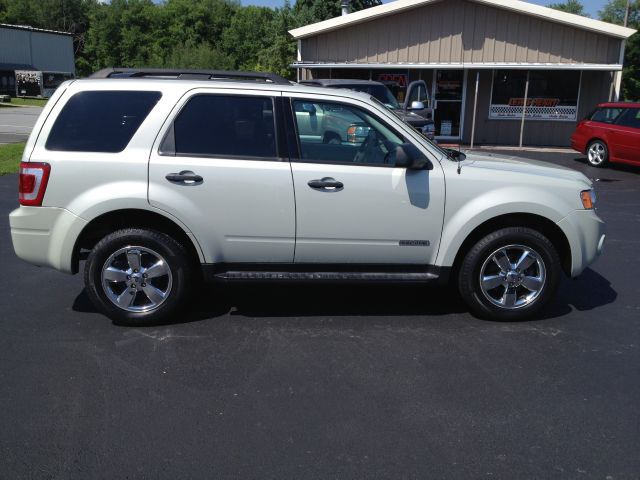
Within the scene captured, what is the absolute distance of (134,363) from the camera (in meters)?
4.36

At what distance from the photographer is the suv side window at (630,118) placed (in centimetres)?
1474

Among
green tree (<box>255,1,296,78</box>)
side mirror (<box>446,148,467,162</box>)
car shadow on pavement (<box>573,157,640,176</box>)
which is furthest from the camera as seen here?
green tree (<box>255,1,296,78</box>)

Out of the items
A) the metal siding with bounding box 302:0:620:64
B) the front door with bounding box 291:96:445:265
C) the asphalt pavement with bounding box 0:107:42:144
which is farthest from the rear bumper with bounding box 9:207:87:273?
the metal siding with bounding box 302:0:620:64

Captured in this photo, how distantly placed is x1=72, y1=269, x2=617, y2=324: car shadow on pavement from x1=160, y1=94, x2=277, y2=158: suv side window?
1.35 m

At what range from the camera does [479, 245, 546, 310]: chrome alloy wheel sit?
16.8 feet

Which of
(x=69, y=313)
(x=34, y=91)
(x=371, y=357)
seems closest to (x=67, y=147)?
(x=69, y=313)

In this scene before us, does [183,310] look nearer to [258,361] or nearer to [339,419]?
[258,361]

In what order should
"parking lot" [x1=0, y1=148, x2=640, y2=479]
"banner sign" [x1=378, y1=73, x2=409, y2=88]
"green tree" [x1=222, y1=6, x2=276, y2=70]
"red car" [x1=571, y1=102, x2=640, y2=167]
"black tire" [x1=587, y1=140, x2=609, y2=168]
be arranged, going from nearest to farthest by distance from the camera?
"parking lot" [x1=0, y1=148, x2=640, y2=479]
"red car" [x1=571, y1=102, x2=640, y2=167]
"black tire" [x1=587, y1=140, x2=609, y2=168]
"banner sign" [x1=378, y1=73, x2=409, y2=88]
"green tree" [x1=222, y1=6, x2=276, y2=70]

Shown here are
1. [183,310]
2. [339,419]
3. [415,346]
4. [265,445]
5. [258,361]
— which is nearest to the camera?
[265,445]

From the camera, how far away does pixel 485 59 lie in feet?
65.5

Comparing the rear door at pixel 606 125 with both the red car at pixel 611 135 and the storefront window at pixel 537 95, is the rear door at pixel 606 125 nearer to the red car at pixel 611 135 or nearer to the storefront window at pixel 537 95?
the red car at pixel 611 135

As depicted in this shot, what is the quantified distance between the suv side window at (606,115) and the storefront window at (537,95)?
475 cm

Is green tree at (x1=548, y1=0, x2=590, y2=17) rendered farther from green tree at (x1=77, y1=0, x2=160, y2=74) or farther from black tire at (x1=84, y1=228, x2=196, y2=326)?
black tire at (x1=84, y1=228, x2=196, y2=326)

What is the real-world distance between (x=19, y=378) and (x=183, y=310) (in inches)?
57.5
